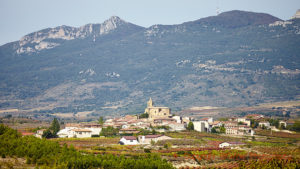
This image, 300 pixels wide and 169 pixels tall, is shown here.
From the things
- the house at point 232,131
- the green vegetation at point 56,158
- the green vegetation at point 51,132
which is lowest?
the house at point 232,131

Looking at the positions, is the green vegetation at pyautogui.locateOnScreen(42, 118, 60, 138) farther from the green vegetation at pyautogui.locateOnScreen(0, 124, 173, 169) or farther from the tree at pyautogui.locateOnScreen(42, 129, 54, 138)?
the green vegetation at pyautogui.locateOnScreen(0, 124, 173, 169)

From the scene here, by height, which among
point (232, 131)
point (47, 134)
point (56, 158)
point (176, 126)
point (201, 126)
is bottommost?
point (232, 131)

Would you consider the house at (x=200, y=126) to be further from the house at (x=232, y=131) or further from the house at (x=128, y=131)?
the house at (x=128, y=131)

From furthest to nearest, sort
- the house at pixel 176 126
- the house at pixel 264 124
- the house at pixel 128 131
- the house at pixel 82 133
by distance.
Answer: the house at pixel 264 124 < the house at pixel 176 126 < the house at pixel 128 131 < the house at pixel 82 133

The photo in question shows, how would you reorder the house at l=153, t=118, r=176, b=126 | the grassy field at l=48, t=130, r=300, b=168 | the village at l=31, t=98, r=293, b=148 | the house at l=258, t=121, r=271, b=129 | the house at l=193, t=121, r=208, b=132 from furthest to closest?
the house at l=258, t=121, r=271, b=129
the house at l=193, t=121, r=208, b=132
the house at l=153, t=118, r=176, b=126
the village at l=31, t=98, r=293, b=148
the grassy field at l=48, t=130, r=300, b=168

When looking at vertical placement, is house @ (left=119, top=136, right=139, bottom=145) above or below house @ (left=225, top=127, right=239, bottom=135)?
above

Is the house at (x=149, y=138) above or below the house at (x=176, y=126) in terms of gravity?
above

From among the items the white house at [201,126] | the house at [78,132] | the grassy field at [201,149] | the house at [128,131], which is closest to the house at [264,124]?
the white house at [201,126]

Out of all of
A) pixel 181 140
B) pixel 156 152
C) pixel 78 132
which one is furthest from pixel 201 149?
pixel 78 132

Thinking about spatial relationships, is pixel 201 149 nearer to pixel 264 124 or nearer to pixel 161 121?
pixel 161 121

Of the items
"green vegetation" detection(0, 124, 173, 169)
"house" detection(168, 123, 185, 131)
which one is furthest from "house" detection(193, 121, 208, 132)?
"green vegetation" detection(0, 124, 173, 169)

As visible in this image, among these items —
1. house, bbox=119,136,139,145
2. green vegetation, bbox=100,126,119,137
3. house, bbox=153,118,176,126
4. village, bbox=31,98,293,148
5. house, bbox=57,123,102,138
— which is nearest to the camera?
house, bbox=119,136,139,145

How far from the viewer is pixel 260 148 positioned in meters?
107

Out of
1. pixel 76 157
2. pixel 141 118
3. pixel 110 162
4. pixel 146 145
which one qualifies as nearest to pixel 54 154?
pixel 76 157
